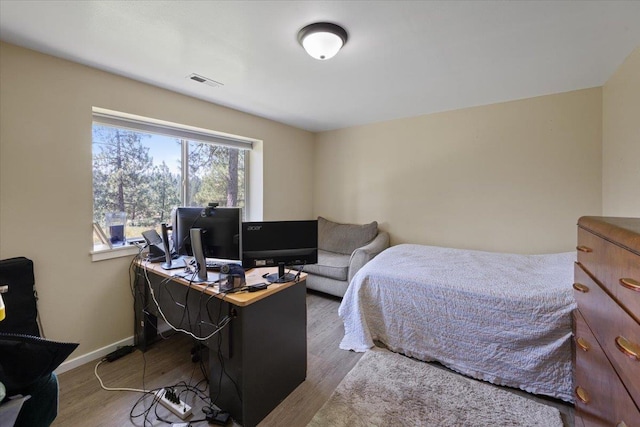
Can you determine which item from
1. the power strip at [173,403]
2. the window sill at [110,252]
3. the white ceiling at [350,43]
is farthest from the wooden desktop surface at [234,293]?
the white ceiling at [350,43]

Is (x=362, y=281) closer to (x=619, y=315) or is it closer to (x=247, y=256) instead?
(x=247, y=256)

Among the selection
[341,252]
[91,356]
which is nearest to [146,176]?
[91,356]

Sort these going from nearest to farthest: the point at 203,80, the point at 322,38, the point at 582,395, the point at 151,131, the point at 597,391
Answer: the point at 597,391
the point at 582,395
the point at 322,38
the point at 203,80
the point at 151,131

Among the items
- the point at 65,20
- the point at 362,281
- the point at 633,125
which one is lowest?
the point at 362,281

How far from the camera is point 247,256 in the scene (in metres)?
1.83

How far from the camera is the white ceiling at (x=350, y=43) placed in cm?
148

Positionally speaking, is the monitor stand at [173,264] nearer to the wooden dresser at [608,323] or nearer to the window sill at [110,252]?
the window sill at [110,252]

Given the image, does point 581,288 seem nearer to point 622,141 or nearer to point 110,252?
point 622,141

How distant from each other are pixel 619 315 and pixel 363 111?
3035 mm

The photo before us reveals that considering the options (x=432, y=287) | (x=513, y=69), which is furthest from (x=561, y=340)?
(x=513, y=69)

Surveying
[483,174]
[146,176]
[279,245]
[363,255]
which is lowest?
[363,255]

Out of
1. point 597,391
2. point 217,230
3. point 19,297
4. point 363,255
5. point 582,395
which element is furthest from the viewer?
point 363,255

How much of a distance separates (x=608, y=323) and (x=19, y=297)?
314 centimetres

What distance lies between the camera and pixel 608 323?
3.04ft
